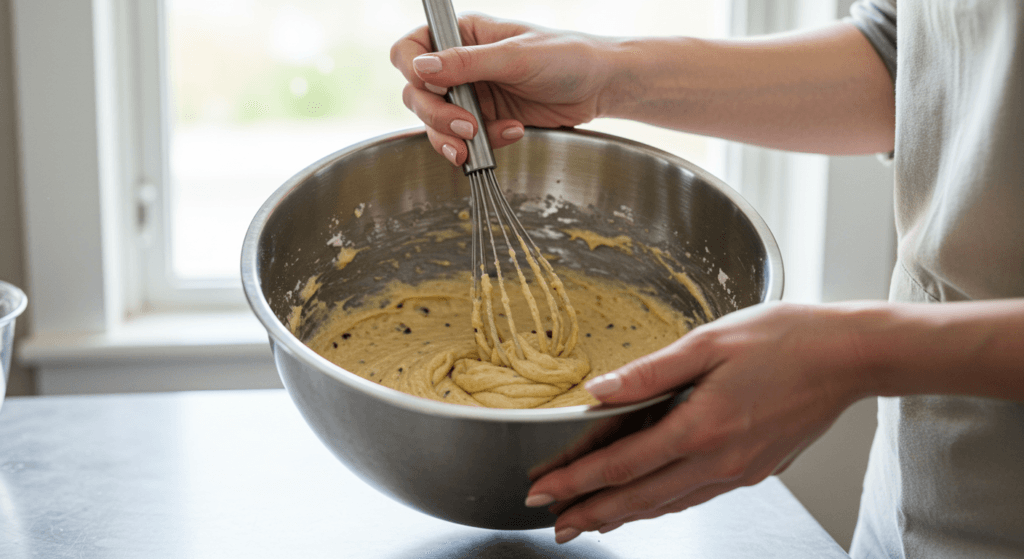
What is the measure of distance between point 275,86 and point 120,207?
374mm

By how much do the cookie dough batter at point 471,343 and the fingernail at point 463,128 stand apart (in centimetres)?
22

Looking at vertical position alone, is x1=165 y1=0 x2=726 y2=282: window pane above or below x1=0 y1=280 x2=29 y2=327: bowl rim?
above

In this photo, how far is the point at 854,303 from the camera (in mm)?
547

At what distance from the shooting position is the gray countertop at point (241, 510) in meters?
0.77

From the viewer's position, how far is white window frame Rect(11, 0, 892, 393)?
4.36ft

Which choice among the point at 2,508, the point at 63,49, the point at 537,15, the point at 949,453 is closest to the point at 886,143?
the point at 949,453

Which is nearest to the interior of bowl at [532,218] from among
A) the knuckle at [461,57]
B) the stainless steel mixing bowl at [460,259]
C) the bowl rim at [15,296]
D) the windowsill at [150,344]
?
the stainless steel mixing bowl at [460,259]

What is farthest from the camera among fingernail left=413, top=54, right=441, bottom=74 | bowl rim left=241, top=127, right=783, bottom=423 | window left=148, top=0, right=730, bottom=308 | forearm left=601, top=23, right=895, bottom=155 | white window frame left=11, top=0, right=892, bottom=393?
window left=148, top=0, right=730, bottom=308

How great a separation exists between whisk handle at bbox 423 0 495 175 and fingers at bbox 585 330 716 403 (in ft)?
1.13

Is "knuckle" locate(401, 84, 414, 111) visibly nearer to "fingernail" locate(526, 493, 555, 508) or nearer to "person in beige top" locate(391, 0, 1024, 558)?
"person in beige top" locate(391, 0, 1024, 558)

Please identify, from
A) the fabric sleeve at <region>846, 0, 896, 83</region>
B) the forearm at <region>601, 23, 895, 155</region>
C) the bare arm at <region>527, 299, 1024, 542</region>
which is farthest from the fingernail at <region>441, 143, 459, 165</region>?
the fabric sleeve at <region>846, 0, 896, 83</region>

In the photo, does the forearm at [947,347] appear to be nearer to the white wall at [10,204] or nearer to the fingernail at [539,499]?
the fingernail at [539,499]

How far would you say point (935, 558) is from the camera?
0.70m

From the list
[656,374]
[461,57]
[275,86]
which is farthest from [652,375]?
[275,86]
